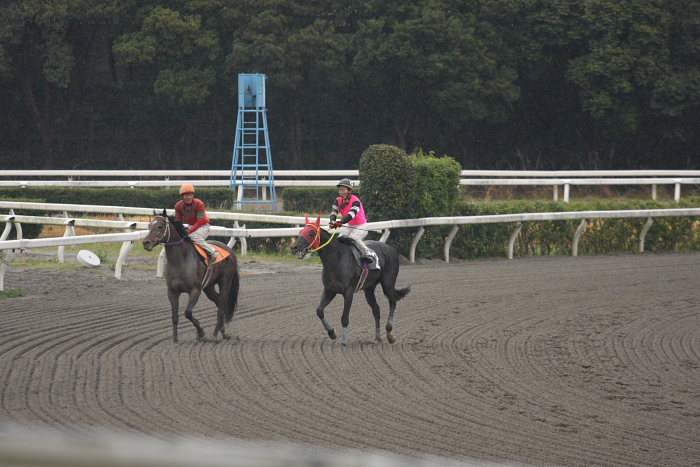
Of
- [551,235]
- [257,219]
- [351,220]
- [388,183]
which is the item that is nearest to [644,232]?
[551,235]

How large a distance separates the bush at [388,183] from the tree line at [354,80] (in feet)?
51.1

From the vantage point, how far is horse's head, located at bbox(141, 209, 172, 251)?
8.98m

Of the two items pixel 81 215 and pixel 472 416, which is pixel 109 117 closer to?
pixel 81 215

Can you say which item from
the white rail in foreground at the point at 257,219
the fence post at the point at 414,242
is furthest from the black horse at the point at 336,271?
the fence post at the point at 414,242

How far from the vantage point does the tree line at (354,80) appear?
3102 centimetres

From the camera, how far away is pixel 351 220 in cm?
959

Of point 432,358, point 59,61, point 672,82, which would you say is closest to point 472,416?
point 432,358

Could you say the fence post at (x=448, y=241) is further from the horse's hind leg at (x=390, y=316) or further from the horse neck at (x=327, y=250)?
the horse neck at (x=327, y=250)

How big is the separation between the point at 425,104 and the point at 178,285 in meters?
26.3

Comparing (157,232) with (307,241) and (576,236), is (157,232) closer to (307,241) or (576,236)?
(307,241)

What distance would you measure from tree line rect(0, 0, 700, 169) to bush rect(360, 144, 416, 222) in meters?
15.6

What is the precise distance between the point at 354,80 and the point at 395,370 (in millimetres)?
27904

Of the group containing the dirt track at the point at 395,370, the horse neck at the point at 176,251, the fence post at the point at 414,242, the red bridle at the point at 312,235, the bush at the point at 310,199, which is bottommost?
the dirt track at the point at 395,370

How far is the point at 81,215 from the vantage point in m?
20.9
